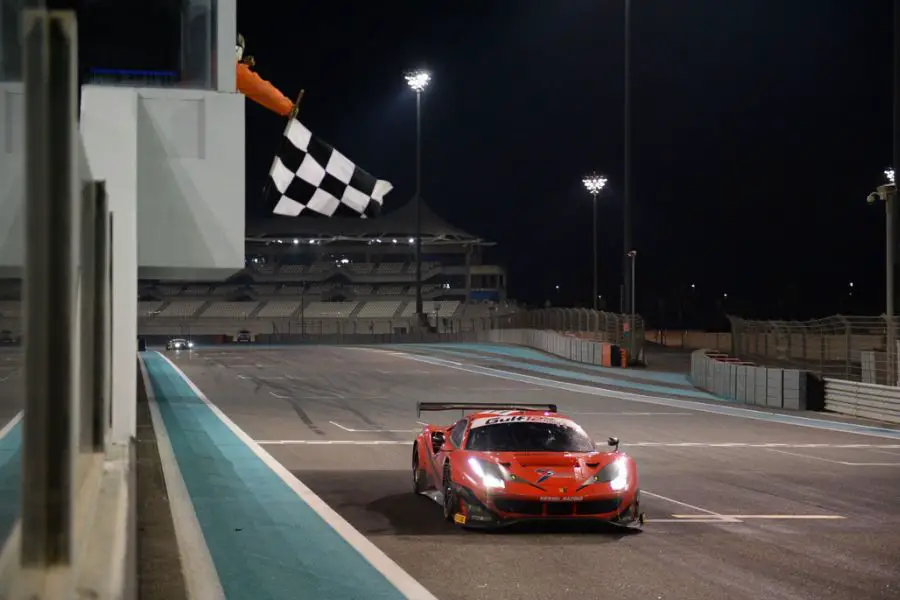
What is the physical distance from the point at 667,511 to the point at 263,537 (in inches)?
175

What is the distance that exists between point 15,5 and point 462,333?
67.5 meters

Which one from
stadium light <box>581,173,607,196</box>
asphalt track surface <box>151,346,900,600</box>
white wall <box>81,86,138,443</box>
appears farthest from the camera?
stadium light <box>581,173,607,196</box>

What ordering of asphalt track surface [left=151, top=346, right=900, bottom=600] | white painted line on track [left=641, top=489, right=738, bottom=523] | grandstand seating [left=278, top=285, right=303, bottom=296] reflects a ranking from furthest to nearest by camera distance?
grandstand seating [left=278, top=285, right=303, bottom=296] < white painted line on track [left=641, top=489, right=738, bottom=523] < asphalt track surface [left=151, top=346, right=900, bottom=600]

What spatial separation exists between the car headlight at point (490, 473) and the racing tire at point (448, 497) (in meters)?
0.36

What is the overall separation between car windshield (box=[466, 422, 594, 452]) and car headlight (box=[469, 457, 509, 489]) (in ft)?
1.85

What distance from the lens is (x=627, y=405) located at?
27797 millimetres

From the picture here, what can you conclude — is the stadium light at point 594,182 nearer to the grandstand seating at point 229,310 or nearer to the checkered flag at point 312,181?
the grandstand seating at point 229,310

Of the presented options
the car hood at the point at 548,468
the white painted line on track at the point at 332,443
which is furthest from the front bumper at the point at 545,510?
the white painted line on track at the point at 332,443

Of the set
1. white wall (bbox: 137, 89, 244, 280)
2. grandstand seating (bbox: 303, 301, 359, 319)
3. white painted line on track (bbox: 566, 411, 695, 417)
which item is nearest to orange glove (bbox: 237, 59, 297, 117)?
white wall (bbox: 137, 89, 244, 280)

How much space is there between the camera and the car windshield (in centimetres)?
1138

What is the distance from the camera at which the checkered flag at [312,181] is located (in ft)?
21.5

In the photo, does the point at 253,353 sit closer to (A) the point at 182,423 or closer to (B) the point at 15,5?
(A) the point at 182,423

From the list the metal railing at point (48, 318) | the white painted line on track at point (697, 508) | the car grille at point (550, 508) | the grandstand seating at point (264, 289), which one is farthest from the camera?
the grandstand seating at point (264, 289)

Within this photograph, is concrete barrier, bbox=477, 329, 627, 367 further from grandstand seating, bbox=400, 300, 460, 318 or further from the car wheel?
the car wheel
